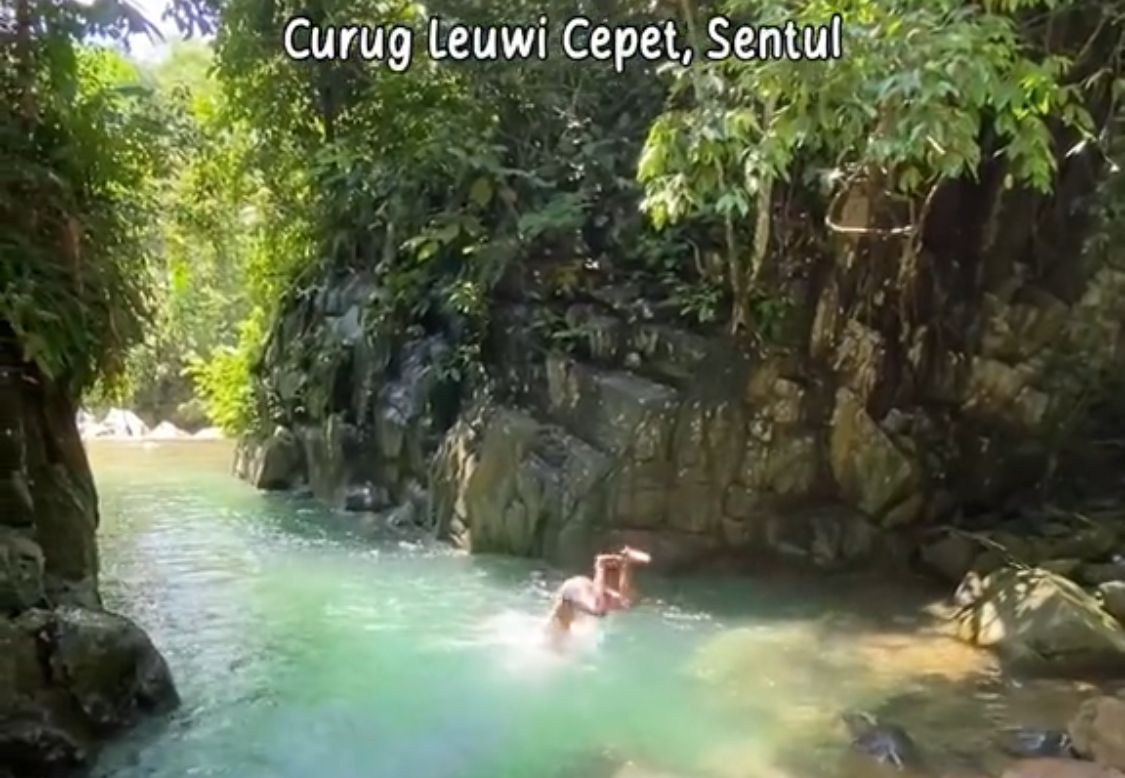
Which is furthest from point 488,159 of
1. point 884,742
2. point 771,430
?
point 884,742

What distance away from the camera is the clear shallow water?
480 cm

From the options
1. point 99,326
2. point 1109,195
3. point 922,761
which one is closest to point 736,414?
point 1109,195

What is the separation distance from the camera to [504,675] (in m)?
6.00

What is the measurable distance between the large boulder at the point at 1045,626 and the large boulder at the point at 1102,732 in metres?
1.02

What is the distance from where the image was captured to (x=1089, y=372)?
8680 mm

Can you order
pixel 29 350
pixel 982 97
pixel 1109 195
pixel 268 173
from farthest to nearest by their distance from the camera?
pixel 268 173
pixel 1109 195
pixel 29 350
pixel 982 97

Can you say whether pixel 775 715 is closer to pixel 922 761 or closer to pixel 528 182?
pixel 922 761

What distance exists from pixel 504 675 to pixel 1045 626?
10.2 ft

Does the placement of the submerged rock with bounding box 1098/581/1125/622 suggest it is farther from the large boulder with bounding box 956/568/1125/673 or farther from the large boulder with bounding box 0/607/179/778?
the large boulder with bounding box 0/607/179/778

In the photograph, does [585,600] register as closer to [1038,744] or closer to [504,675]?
[504,675]

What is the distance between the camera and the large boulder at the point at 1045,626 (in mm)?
5871

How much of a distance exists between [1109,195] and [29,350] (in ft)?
25.6

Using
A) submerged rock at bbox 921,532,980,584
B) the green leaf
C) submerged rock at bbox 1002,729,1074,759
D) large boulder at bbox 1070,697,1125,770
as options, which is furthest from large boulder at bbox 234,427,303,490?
large boulder at bbox 1070,697,1125,770

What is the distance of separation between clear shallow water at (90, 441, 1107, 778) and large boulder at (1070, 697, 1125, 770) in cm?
40
